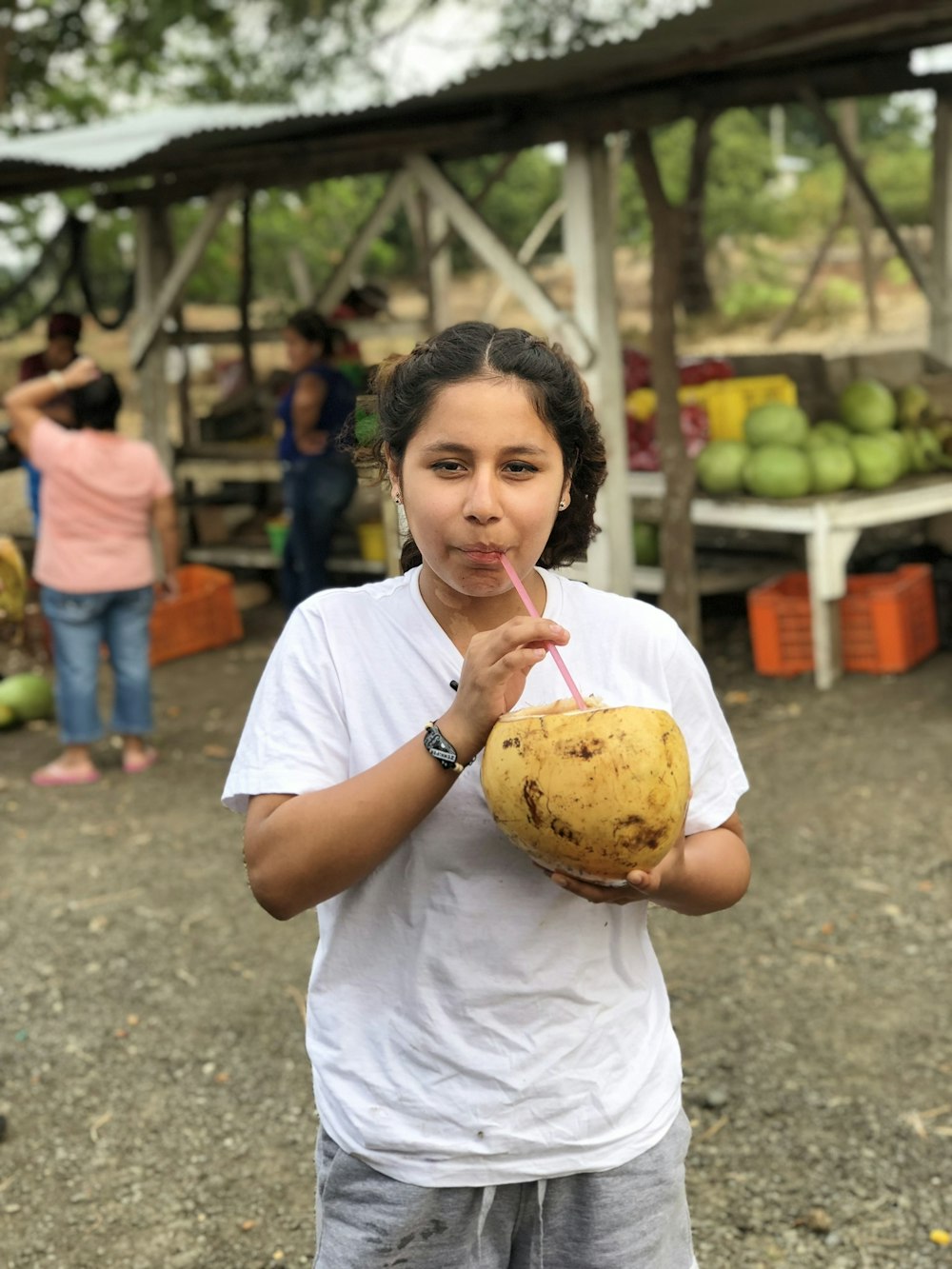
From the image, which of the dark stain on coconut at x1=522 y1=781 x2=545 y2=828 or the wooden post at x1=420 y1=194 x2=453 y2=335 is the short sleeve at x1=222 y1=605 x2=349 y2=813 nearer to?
the dark stain on coconut at x1=522 y1=781 x2=545 y2=828

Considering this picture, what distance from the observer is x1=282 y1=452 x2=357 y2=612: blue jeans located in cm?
811

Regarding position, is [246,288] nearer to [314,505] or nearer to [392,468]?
[314,505]

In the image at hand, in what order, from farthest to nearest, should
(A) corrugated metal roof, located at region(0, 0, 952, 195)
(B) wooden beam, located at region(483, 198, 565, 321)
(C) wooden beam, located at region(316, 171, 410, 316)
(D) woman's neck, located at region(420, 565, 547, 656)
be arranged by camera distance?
(B) wooden beam, located at region(483, 198, 565, 321) → (C) wooden beam, located at region(316, 171, 410, 316) → (A) corrugated metal roof, located at region(0, 0, 952, 195) → (D) woman's neck, located at region(420, 565, 547, 656)

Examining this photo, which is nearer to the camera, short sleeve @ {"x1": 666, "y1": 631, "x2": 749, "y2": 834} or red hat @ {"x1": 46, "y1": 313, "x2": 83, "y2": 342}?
short sleeve @ {"x1": 666, "y1": 631, "x2": 749, "y2": 834}

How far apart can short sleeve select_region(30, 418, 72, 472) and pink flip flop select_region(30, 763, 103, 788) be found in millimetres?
1304

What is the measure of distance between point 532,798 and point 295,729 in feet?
0.92

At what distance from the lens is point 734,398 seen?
761 centimetres

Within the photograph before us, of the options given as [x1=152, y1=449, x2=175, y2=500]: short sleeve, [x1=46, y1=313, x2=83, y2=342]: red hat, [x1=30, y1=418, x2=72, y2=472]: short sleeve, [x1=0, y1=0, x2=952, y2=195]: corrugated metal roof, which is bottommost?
[x1=152, y1=449, x2=175, y2=500]: short sleeve

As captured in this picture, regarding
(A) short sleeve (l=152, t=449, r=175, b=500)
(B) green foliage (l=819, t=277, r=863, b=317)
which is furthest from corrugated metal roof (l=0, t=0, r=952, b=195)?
(B) green foliage (l=819, t=277, r=863, b=317)

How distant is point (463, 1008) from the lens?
62.9 inches

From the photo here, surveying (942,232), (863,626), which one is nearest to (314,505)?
(863,626)

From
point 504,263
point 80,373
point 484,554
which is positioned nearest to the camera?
point 484,554

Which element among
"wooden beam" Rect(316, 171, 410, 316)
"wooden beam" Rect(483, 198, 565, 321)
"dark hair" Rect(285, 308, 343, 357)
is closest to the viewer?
"dark hair" Rect(285, 308, 343, 357)

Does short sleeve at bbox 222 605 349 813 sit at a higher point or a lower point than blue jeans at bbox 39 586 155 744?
higher
